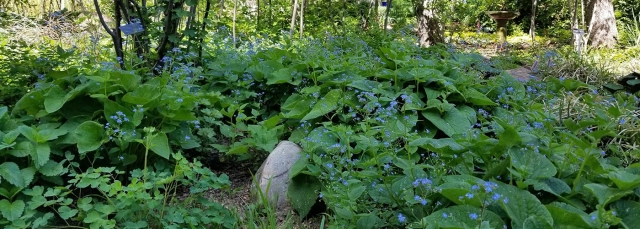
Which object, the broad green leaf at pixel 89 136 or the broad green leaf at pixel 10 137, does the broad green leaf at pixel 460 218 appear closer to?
the broad green leaf at pixel 89 136

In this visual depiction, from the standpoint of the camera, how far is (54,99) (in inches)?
92.0

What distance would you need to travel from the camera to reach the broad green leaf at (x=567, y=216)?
4.88 ft

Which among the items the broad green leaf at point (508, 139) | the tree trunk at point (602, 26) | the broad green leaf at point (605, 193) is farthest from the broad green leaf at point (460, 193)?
the tree trunk at point (602, 26)

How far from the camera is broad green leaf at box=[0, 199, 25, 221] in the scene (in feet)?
5.90

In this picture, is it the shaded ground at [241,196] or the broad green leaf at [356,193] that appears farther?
the shaded ground at [241,196]

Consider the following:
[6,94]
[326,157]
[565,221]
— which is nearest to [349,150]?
[326,157]

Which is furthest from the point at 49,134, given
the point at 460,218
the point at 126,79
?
the point at 460,218

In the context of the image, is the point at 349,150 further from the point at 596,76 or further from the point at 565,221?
the point at 596,76

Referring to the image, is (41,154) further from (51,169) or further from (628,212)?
(628,212)

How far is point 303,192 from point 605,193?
4.00ft

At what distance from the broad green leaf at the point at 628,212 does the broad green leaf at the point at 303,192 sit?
46.2 inches

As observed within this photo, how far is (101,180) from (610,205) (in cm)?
187

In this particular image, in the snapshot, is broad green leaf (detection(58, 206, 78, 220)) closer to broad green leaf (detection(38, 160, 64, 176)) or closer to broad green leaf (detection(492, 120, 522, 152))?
broad green leaf (detection(38, 160, 64, 176))

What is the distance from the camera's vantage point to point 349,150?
2037mm
